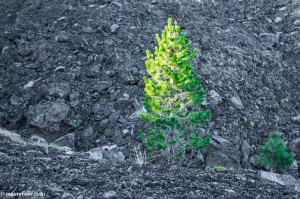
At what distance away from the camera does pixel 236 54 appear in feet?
82.3

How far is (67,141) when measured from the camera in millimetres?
18500

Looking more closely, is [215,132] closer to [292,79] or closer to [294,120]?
[294,120]

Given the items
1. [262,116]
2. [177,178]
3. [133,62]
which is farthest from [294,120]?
[177,178]

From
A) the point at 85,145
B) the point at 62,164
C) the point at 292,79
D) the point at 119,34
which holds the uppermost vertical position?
the point at 62,164

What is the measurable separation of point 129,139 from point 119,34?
8.62m

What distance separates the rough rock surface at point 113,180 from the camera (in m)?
7.04

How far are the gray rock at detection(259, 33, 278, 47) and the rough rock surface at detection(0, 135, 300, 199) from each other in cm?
1923

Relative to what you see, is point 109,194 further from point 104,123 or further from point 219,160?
point 104,123

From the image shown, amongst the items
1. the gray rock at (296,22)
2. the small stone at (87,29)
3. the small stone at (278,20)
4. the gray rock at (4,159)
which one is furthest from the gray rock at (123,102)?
the gray rock at (296,22)

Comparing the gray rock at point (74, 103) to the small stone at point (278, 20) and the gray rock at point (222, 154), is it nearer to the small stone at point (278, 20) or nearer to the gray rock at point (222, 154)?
the gray rock at point (222, 154)

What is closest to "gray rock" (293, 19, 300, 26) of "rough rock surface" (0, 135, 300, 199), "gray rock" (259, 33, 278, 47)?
"gray rock" (259, 33, 278, 47)

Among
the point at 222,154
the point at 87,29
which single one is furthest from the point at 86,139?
the point at 87,29

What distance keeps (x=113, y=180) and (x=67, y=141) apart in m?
11.0

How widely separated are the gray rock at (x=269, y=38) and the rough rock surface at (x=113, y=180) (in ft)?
63.1
